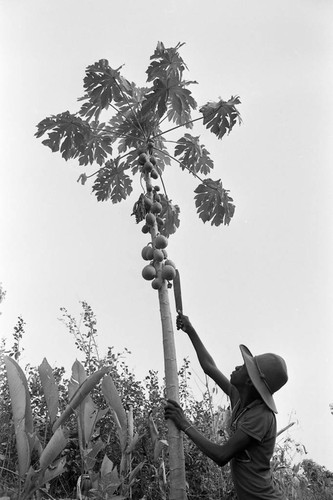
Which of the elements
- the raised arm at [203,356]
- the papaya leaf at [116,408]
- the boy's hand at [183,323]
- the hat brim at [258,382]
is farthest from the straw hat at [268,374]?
the papaya leaf at [116,408]

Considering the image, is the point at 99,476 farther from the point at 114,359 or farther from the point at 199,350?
the point at 114,359

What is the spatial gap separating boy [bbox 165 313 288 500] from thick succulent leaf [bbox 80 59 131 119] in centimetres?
256

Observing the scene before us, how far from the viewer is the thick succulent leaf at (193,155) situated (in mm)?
4727

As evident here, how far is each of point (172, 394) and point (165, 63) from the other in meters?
2.66

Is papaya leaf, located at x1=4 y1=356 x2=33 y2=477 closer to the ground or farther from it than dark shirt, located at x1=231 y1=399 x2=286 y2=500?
farther from it

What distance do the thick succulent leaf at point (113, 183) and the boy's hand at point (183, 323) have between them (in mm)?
1934

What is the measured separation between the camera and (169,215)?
15.7 ft

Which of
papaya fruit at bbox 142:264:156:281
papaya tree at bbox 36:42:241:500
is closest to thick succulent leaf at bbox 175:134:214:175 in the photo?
papaya tree at bbox 36:42:241:500

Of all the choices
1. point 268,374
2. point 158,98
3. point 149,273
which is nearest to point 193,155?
point 158,98

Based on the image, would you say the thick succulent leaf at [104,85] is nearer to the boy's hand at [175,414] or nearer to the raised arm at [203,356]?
the raised arm at [203,356]

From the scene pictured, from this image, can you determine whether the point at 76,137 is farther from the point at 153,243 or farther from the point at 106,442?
the point at 106,442

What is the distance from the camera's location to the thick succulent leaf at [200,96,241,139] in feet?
13.5

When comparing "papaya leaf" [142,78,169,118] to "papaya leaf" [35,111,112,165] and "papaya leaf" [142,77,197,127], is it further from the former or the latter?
"papaya leaf" [35,111,112,165]

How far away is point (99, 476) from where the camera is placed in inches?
141
